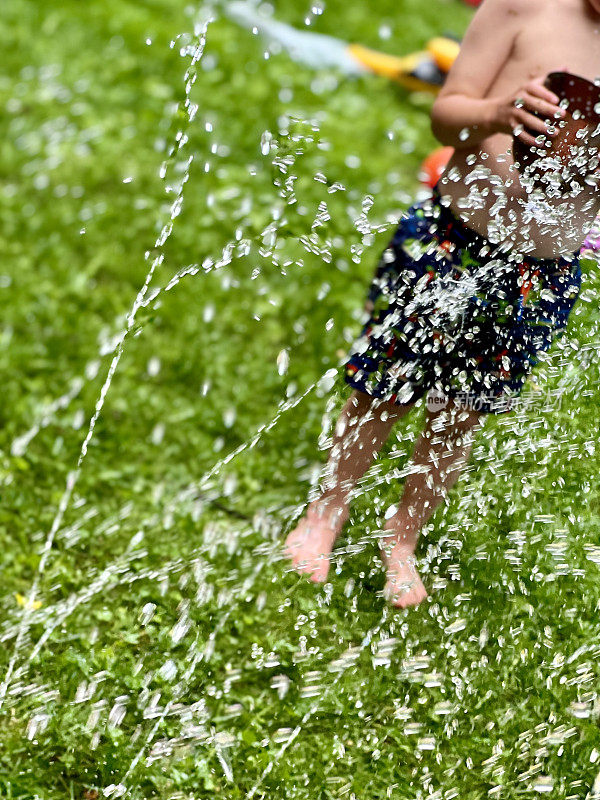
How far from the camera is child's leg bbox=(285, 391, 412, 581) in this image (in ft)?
8.82

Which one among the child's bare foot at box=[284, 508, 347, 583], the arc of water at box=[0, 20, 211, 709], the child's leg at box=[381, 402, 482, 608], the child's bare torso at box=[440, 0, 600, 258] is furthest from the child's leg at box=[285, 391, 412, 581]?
the arc of water at box=[0, 20, 211, 709]

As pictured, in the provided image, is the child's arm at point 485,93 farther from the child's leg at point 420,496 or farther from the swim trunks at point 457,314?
the child's leg at point 420,496

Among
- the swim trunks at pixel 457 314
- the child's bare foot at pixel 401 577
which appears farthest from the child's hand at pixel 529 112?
the child's bare foot at pixel 401 577

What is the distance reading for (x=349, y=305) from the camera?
4.00 m

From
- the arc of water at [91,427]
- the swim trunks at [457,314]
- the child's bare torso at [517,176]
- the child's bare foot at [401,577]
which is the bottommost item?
the arc of water at [91,427]

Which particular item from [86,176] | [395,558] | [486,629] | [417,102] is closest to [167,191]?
[86,176]

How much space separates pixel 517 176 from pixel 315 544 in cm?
121

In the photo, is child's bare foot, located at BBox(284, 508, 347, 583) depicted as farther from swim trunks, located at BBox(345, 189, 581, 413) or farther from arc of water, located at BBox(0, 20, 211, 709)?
arc of water, located at BBox(0, 20, 211, 709)

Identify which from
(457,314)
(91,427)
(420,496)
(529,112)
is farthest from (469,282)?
(91,427)

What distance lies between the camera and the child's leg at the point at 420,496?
2.67 m

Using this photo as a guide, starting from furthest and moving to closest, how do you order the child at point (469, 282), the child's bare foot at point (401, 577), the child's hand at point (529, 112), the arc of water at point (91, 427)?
the child's bare foot at point (401, 577)
the arc of water at point (91, 427)
the child at point (469, 282)
the child's hand at point (529, 112)

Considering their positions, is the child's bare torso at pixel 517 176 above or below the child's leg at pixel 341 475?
above

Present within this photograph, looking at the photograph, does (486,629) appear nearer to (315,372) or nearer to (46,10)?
(315,372)

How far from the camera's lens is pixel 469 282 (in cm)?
248
